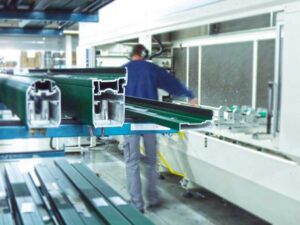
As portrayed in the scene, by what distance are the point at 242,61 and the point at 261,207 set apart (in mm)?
1506

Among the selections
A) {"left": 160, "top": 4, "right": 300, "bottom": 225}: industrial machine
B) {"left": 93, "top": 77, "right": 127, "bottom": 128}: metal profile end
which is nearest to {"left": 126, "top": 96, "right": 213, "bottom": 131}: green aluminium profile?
{"left": 93, "top": 77, "right": 127, "bottom": 128}: metal profile end

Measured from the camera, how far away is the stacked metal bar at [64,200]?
7.95 feet

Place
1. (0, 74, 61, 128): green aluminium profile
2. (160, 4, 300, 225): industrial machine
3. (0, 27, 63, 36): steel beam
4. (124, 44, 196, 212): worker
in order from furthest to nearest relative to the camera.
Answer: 1. (0, 27, 63, 36): steel beam
2. (124, 44, 196, 212): worker
3. (160, 4, 300, 225): industrial machine
4. (0, 74, 61, 128): green aluminium profile

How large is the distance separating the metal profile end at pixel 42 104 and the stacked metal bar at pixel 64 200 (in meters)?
1.01

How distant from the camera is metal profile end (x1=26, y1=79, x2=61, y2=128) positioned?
4.88ft

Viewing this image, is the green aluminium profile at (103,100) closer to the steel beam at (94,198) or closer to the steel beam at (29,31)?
the steel beam at (94,198)

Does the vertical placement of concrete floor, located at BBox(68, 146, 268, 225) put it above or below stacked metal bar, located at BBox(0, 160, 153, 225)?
below

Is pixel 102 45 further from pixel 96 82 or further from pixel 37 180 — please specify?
pixel 96 82

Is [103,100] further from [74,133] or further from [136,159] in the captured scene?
[136,159]

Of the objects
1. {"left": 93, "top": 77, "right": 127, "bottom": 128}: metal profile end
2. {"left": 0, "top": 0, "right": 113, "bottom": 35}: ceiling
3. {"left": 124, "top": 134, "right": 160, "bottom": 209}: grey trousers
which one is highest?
{"left": 0, "top": 0, "right": 113, "bottom": 35}: ceiling

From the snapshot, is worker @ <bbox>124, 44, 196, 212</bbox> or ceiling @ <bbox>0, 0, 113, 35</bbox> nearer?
ceiling @ <bbox>0, 0, 113, 35</bbox>

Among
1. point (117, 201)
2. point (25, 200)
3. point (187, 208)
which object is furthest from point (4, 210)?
point (187, 208)

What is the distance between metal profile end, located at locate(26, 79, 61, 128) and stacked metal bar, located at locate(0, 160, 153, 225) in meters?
1.01

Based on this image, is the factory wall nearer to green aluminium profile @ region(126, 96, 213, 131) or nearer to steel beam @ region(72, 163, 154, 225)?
green aluminium profile @ region(126, 96, 213, 131)
